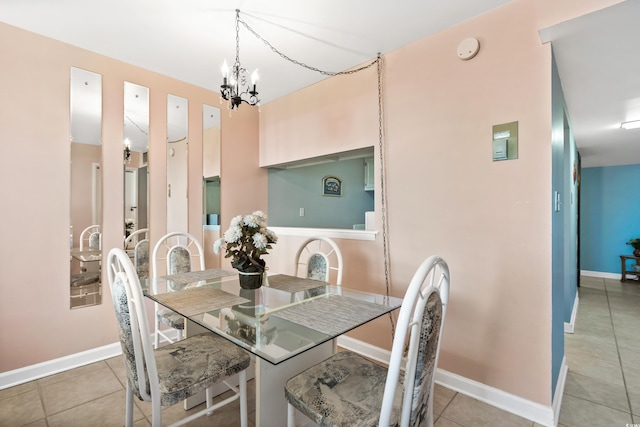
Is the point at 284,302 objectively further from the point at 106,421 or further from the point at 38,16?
the point at 38,16

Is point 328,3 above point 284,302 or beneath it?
above

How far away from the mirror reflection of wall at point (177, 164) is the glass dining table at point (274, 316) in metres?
0.90

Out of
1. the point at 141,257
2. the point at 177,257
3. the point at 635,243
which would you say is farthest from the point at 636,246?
the point at 141,257

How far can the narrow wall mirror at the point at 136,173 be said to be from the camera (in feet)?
8.00

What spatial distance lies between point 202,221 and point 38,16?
1756 mm

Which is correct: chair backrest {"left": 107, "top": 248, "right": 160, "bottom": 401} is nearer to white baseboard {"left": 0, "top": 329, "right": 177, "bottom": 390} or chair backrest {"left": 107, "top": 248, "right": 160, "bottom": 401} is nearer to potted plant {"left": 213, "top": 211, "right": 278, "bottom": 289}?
potted plant {"left": 213, "top": 211, "right": 278, "bottom": 289}

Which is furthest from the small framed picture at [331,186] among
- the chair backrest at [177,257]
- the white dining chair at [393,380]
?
the white dining chair at [393,380]

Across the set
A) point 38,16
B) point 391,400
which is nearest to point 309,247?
point 391,400

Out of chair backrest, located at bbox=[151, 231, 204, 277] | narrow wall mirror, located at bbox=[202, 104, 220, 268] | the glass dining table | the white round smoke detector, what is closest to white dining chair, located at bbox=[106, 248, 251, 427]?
the glass dining table

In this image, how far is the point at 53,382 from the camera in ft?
6.61

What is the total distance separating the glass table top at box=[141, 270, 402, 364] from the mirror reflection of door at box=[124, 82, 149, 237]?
74 centimetres

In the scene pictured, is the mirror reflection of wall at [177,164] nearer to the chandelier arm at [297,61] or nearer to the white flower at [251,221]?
the chandelier arm at [297,61]

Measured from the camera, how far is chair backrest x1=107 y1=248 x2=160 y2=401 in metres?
1.11

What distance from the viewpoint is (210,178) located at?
2.93 meters
